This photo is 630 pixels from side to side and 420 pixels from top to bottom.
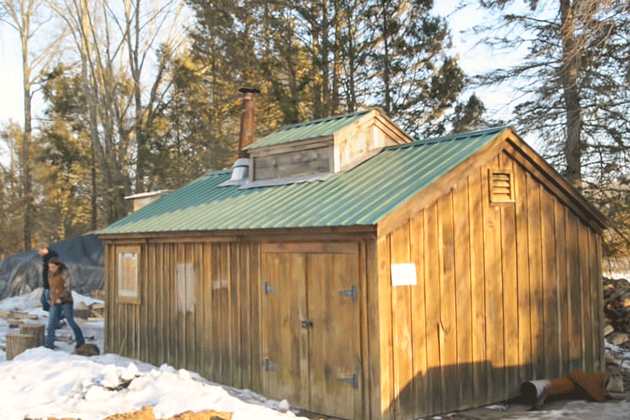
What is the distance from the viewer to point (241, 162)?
13.3 meters

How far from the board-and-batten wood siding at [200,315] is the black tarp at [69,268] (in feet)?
32.0

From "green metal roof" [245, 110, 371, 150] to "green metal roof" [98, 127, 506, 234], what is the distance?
69 cm

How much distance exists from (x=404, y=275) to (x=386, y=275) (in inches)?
10.4

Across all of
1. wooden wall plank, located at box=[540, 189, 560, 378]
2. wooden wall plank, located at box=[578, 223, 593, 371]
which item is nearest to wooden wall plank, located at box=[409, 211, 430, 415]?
wooden wall plank, located at box=[540, 189, 560, 378]

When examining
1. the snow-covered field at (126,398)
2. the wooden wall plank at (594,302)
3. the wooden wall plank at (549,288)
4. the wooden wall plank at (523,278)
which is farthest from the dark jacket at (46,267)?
the wooden wall plank at (594,302)

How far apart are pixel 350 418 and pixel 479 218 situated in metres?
3.00

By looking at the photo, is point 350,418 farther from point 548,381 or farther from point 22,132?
point 22,132

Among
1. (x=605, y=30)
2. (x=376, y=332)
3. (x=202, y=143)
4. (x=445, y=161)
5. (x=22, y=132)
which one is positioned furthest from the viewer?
(x=22, y=132)

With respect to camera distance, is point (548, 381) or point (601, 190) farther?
point (601, 190)

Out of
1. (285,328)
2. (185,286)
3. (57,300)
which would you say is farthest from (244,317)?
(57,300)

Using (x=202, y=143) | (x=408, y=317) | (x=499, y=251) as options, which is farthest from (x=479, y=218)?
(x=202, y=143)

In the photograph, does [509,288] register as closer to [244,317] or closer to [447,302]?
[447,302]

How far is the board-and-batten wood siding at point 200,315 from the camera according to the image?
10250mm

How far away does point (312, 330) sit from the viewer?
358 inches
